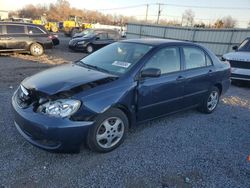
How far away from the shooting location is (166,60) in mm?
3680

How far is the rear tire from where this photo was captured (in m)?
11.0

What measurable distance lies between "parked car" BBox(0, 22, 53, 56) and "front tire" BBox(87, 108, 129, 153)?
934cm

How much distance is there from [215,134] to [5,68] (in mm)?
7415

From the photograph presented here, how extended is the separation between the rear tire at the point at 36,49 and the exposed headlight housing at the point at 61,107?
9454 millimetres

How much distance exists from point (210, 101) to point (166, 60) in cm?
185

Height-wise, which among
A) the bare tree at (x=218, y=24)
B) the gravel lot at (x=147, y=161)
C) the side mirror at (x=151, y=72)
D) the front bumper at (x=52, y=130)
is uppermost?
the bare tree at (x=218, y=24)

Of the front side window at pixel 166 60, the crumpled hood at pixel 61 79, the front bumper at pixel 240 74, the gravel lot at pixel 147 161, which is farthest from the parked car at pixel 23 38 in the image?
the front side window at pixel 166 60

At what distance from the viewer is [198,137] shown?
3779 mm

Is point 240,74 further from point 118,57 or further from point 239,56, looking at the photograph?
point 118,57

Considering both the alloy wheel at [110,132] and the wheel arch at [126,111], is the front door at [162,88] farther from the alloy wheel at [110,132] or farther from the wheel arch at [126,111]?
the alloy wheel at [110,132]

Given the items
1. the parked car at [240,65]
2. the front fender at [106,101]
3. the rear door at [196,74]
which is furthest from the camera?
the parked car at [240,65]

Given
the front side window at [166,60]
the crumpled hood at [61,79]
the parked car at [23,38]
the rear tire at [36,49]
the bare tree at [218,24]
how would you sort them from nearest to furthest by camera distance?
the crumpled hood at [61,79], the front side window at [166,60], the parked car at [23,38], the rear tire at [36,49], the bare tree at [218,24]

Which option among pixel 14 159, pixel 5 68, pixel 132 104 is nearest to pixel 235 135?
pixel 132 104

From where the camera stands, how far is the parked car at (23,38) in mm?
10156
